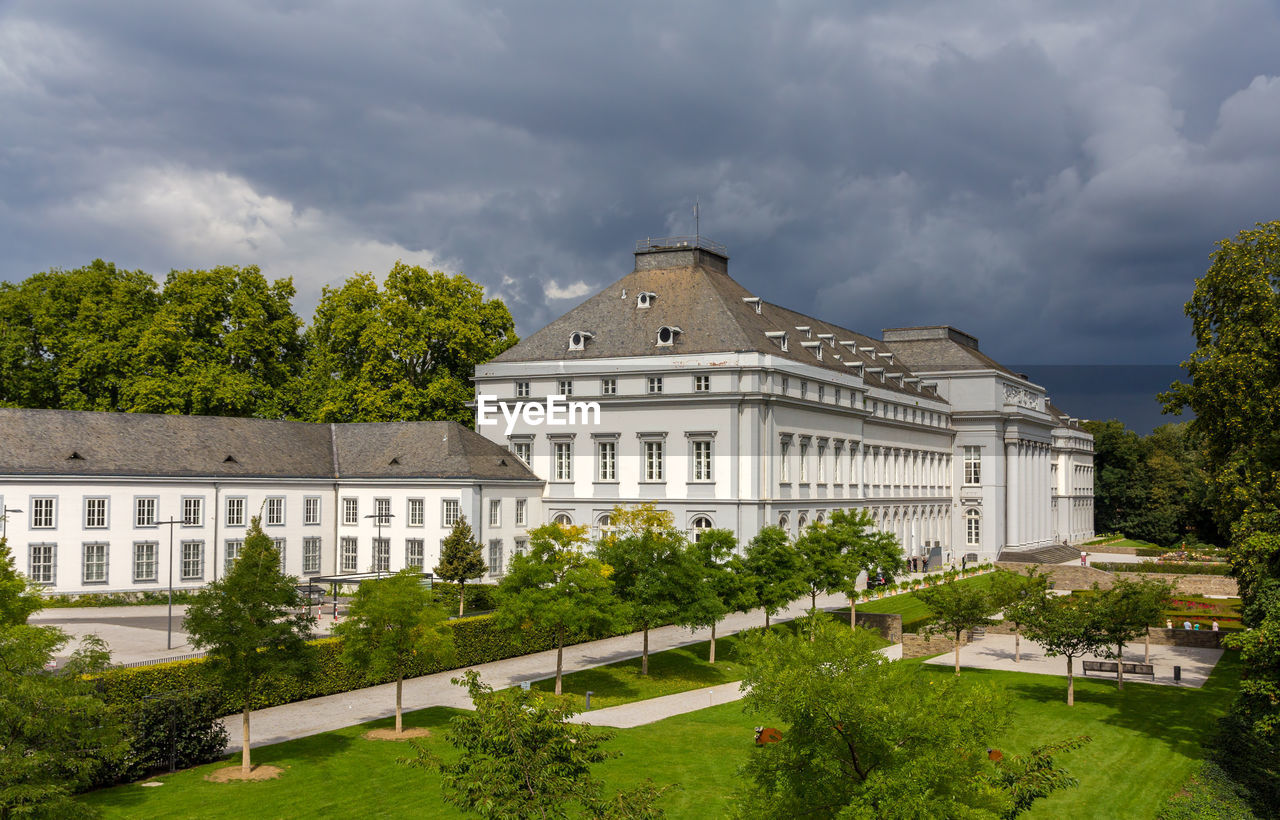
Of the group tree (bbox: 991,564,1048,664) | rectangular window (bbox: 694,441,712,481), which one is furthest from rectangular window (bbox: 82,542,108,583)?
tree (bbox: 991,564,1048,664)

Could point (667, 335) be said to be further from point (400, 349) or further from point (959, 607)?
point (959, 607)

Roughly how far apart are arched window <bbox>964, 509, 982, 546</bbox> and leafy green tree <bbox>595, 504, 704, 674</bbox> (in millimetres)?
62101

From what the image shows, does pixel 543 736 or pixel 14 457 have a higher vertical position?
pixel 14 457

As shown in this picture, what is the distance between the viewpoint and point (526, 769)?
15.7 metres

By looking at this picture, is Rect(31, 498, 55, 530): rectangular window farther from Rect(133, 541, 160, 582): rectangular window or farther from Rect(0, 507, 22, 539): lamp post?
Rect(133, 541, 160, 582): rectangular window

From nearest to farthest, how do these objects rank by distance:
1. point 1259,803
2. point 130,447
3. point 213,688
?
point 1259,803
point 213,688
point 130,447

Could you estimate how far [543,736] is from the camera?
16609 mm

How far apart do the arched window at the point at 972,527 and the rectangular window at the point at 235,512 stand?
2580 inches

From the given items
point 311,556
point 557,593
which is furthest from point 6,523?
→ point 557,593

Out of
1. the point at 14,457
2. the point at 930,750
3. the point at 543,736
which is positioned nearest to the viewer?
the point at 930,750

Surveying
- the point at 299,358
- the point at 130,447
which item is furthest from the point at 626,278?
the point at 130,447

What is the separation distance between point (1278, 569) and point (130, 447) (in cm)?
5302

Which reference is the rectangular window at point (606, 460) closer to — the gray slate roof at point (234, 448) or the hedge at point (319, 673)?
the gray slate roof at point (234, 448)

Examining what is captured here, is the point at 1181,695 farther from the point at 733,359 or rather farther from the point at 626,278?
the point at 626,278
